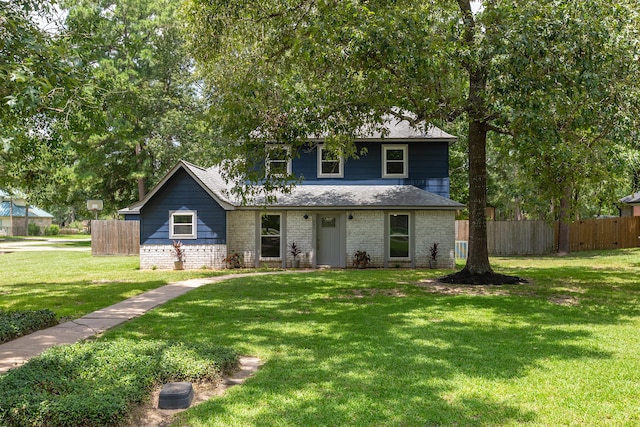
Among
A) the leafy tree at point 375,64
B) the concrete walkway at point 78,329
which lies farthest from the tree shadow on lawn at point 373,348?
the leafy tree at point 375,64

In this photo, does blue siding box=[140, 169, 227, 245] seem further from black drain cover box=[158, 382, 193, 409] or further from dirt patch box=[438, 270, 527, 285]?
black drain cover box=[158, 382, 193, 409]

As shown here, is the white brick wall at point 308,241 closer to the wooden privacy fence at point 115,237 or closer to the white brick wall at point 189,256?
A: the white brick wall at point 189,256

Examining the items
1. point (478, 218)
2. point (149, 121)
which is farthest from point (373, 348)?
point (149, 121)

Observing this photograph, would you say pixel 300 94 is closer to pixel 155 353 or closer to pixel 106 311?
pixel 106 311

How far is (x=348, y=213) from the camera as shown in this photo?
69.5 ft

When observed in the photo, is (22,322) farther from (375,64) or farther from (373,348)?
(375,64)

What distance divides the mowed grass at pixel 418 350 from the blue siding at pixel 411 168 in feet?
26.6

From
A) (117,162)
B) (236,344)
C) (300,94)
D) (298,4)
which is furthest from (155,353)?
(117,162)

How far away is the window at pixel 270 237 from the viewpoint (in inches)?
847

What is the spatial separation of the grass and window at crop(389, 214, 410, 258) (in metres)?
5.88

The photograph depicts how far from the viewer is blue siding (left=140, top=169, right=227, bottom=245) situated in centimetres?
2064

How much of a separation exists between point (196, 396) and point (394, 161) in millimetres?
17693

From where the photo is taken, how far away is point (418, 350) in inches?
294

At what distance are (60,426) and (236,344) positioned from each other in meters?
3.45
